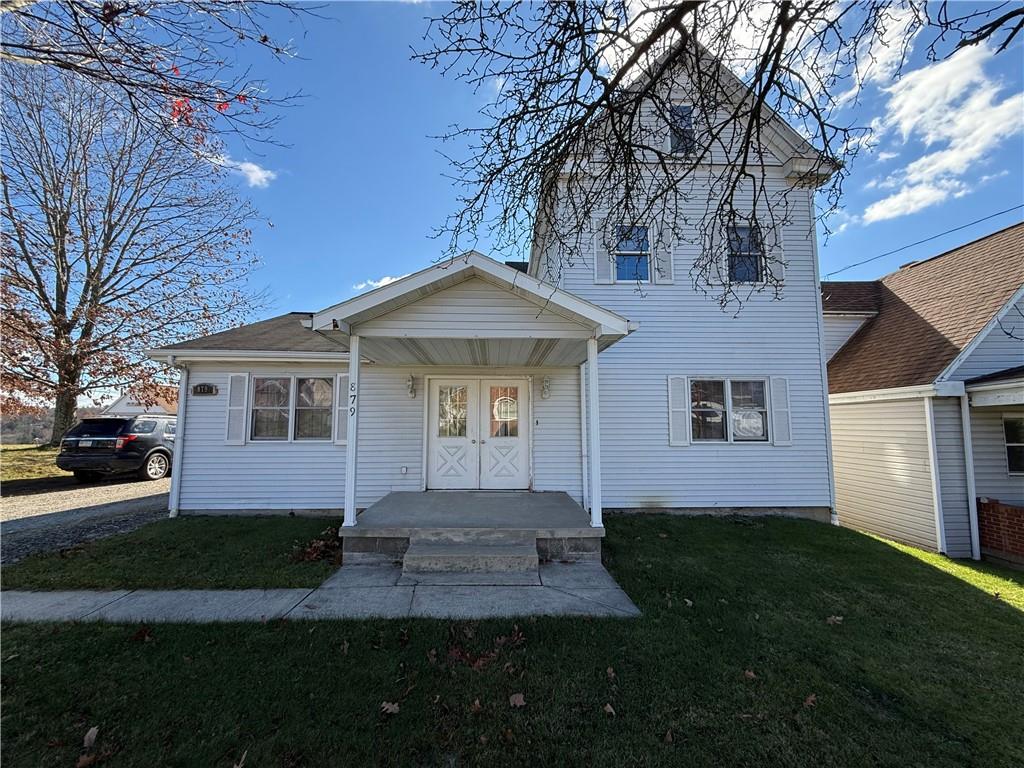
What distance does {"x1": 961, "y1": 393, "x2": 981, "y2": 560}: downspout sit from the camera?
6.94 m

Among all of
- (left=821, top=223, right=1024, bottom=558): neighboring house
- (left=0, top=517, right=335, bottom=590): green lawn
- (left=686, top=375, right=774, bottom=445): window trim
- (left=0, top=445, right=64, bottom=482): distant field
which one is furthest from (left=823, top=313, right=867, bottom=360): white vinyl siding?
(left=0, top=445, right=64, bottom=482): distant field

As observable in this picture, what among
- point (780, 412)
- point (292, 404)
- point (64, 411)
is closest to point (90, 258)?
point (64, 411)

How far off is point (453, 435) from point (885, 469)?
8393 millimetres

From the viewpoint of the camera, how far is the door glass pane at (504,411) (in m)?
7.80

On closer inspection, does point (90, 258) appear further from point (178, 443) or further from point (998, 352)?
point (998, 352)

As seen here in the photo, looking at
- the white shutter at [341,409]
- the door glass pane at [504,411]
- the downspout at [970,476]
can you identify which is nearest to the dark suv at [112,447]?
the white shutter at [341,409]

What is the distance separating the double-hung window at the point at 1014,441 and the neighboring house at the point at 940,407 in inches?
0.5

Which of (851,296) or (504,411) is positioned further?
(851,296)

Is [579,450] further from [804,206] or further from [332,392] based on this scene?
[804,206]

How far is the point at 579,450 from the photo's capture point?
775 cm

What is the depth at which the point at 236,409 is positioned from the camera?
7715 millimetres

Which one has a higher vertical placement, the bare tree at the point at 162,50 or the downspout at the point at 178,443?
the bare tree at the point at 162,50

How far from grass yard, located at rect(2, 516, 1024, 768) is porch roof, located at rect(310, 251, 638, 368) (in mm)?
3241

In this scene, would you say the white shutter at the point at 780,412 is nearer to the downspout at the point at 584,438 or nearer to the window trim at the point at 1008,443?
the window trim at the point at 1008,443
